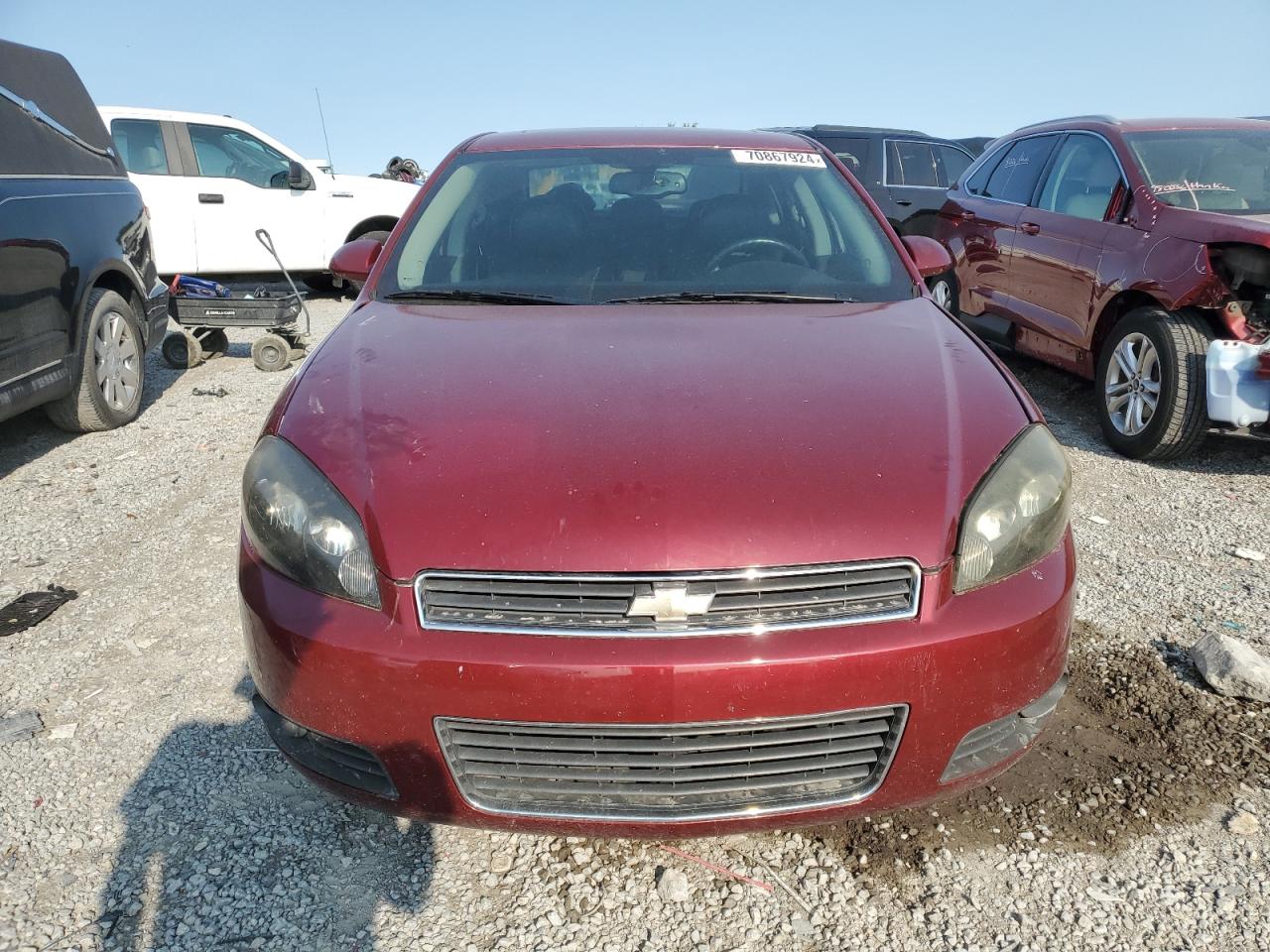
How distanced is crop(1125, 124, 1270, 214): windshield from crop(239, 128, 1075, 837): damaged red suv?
342 centimetres

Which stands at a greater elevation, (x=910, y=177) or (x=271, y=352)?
(x=910, y=177)

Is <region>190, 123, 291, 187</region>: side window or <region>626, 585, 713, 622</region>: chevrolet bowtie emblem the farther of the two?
<region>190, 123, 291, 187</region>: side window

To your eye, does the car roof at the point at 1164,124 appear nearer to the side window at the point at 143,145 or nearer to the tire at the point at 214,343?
the tire at the point at 214,343

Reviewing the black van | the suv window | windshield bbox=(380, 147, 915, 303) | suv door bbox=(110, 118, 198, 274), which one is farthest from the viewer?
the suv window

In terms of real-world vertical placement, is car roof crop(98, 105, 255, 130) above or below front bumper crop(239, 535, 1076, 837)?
above

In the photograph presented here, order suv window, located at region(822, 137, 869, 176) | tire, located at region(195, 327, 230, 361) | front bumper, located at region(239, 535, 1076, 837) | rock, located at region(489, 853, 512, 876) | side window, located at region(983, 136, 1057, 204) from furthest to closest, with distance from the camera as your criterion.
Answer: suv window, located at region(822, 137, 869, 176), tire, located at region(195, 327, 230, 361), side window, located at region(983, 136, 1057, 204), rock, located at region(489, 853, 512, 876), front bumper, located at region(239, 535, 1076, 837)

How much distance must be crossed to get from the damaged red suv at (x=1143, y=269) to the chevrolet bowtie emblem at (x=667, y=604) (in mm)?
3551

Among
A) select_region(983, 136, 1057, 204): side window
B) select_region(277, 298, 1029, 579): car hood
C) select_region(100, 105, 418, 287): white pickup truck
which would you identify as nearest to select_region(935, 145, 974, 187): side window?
select_region(983, 136, 1057, 204): side window

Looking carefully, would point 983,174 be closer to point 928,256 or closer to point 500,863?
point 928,256

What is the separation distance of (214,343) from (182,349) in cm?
57

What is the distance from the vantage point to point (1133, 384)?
4.43 m

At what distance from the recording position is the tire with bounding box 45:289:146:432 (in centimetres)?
468

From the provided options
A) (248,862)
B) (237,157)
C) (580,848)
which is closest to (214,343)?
(237,157)

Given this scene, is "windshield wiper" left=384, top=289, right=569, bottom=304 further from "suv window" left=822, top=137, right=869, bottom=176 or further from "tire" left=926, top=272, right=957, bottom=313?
Result: "suv window" left=822, top=137, right=869, bottom=176
